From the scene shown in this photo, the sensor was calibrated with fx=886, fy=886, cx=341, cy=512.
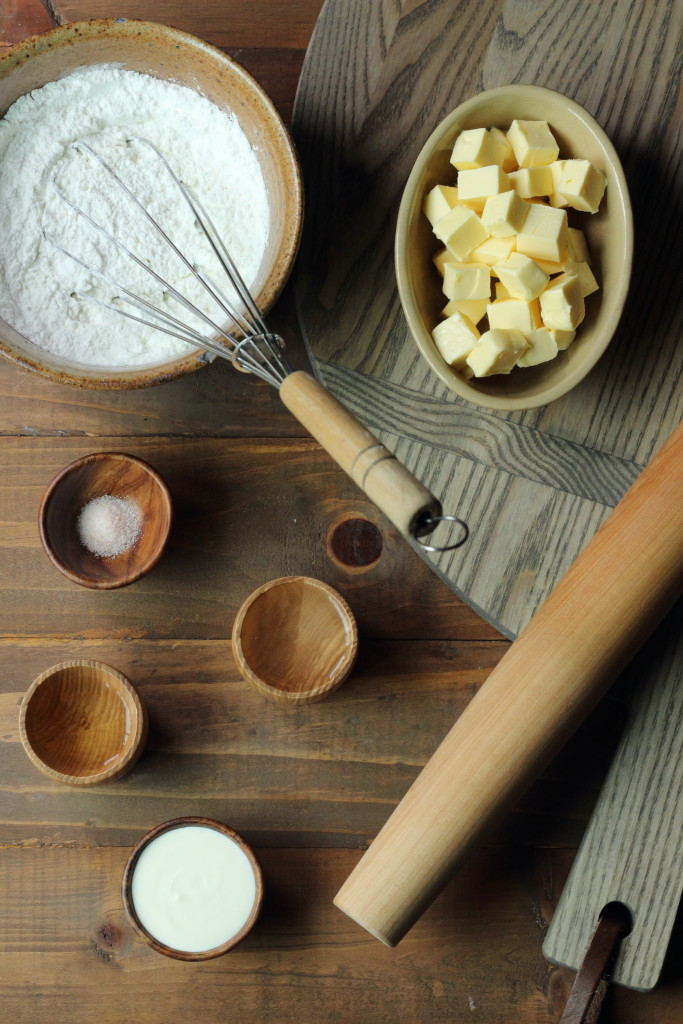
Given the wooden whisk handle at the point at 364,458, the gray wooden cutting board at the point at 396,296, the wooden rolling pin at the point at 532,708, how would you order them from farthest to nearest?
1. the gray wooden cutting board at the point at 396,296
2. the wooden rolling pin at the point at 532,708
3. the wooden whisk handle at the point at 364,458

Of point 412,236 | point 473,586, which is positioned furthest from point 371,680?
point 412,236

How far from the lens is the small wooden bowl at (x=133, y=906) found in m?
0.71

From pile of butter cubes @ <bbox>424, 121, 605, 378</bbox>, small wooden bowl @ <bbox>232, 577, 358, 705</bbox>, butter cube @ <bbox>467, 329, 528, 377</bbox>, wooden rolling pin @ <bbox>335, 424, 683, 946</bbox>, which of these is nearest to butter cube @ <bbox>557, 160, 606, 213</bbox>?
pile of butter cubes @ <bbox>424, 121, 605, 378</bbox>

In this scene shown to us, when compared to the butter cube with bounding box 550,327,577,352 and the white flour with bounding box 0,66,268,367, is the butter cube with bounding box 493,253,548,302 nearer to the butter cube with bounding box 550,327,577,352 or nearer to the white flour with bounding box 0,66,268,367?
the butter cube with bounding box 550,327,577,352

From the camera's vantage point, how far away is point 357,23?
73 cm

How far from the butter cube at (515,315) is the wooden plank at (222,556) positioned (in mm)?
210

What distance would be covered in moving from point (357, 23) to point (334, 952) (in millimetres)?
785

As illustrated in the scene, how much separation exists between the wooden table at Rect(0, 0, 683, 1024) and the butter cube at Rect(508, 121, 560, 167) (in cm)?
24

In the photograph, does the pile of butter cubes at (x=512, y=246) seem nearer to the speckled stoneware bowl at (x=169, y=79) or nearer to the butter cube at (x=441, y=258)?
the butter cube at (x=441, y=258)

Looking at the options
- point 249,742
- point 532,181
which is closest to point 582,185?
point 532,181

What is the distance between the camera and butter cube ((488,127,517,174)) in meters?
0.66

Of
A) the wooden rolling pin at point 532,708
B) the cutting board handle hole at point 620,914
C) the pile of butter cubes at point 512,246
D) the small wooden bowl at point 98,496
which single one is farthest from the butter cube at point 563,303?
the cutting board handle hole at point 620,914

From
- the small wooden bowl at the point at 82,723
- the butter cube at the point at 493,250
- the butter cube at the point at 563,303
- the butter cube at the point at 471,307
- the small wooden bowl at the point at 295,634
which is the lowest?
the small wooden bowl at the point at 82,723

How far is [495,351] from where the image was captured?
63 cm
